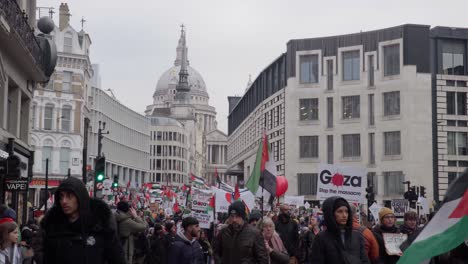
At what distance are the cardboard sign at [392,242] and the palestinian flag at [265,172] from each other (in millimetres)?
6235

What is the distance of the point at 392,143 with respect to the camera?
217 ft

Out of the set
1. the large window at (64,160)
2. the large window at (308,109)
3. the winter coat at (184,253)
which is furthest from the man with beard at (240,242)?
the large window at (64,160)

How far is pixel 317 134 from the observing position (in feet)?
229

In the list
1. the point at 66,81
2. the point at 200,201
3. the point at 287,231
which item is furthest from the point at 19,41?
the point at 66,81

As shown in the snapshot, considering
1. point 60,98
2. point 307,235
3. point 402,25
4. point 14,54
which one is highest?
point 402,25

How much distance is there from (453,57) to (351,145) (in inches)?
421

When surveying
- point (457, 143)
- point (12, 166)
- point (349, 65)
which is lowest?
point (12, 166)

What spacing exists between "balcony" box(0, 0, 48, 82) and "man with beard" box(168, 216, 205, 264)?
1047cm

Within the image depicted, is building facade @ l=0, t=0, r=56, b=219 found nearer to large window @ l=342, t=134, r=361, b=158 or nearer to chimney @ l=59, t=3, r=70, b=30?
large window @ l=342, t=134, r=361, b=158

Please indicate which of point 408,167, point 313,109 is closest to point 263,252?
point 408,167

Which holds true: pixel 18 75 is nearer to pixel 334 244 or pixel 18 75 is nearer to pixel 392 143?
pixel 334 244

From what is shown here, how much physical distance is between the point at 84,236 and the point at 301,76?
214 ft

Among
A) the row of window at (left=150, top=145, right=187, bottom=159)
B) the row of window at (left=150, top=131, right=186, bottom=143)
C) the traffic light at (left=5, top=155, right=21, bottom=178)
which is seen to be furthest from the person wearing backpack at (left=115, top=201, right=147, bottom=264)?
the row of window at (left=150, top=145, right=187, bottom=159)

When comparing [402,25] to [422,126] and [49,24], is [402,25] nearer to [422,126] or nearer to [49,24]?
[422,126]
